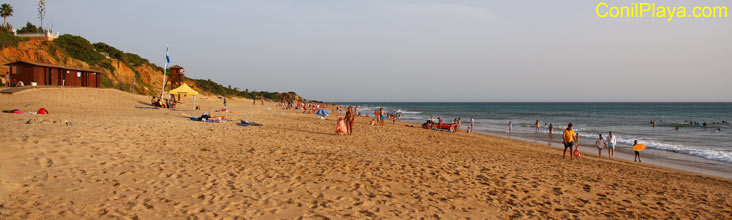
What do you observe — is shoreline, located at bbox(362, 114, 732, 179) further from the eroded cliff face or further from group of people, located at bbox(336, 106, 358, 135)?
the eroded cliff face

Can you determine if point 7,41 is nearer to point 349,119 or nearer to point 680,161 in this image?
point 349,119

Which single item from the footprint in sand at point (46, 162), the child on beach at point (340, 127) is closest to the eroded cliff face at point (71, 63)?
the child on beach at point (340, 127)

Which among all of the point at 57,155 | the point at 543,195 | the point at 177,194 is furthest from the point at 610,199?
the point at 57,155

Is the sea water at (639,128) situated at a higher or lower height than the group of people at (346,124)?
lower

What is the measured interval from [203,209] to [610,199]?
249 inches

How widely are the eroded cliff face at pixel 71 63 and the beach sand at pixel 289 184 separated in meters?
26.9

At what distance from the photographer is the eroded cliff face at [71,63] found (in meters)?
28.9

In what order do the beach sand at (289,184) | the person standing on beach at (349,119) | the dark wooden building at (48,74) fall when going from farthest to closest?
the dark wooden building at (48,74) → the person standing on beach at (349,119) → the beach sand at (289,184)

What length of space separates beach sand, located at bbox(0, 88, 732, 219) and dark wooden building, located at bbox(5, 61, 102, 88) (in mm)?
18819

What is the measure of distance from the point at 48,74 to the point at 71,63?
9242 millimetres

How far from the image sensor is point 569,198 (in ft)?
20.2

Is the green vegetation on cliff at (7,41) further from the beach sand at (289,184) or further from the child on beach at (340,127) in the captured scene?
the child on beach at (340,127)

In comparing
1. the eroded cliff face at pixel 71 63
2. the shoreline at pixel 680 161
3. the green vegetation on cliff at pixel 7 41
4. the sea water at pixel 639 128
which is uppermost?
the green vegetation on cliff at pixel 7 41

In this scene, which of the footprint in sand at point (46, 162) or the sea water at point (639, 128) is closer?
the footprint in sand at point (46, 162)
